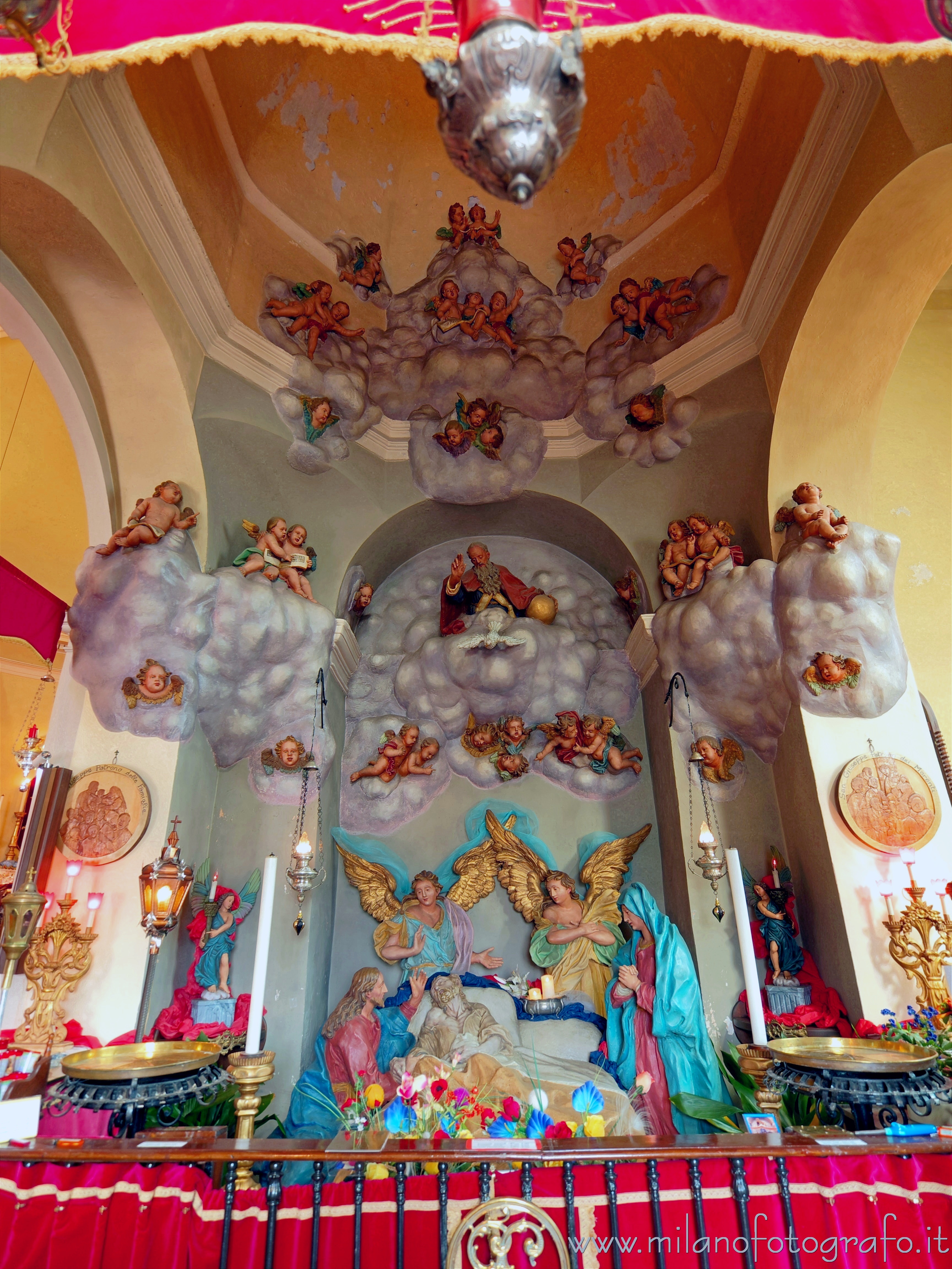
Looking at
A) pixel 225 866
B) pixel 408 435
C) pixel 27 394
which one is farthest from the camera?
pixel 27 394

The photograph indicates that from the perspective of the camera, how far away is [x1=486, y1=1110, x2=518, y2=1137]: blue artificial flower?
3014 millimetres

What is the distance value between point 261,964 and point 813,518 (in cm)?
568

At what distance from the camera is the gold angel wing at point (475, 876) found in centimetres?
846

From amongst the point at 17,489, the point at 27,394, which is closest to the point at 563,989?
the point at 17,489

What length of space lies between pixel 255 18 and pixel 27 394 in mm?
8928

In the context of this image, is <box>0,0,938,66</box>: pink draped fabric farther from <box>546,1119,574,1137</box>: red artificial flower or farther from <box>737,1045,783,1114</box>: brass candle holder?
<box>546,1119,574,1137</box>: red artificial flower

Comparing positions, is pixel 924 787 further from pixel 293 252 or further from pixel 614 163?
pixel 293 252

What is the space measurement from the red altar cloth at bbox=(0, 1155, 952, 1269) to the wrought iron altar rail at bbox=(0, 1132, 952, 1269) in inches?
1.2

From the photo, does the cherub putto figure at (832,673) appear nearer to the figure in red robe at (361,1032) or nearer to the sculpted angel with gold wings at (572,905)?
the sculpted angel with gold wings at (572,905)

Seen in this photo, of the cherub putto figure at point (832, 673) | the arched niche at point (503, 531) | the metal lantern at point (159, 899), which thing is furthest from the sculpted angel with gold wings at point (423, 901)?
the cherub putto figure at point (832, 673)

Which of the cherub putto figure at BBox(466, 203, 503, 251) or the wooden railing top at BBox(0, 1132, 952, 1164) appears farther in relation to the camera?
the cherub putto figure at BBox(466, 203, 503, 251)

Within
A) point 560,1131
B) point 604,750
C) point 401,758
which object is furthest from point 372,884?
point 560,1131

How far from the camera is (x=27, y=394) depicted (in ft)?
35.2

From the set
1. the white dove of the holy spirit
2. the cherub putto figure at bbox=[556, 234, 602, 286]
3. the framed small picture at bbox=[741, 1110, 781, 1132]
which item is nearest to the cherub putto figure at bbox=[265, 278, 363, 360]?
the cherub putto figure at bbox=[556, 234, 602, 286]
